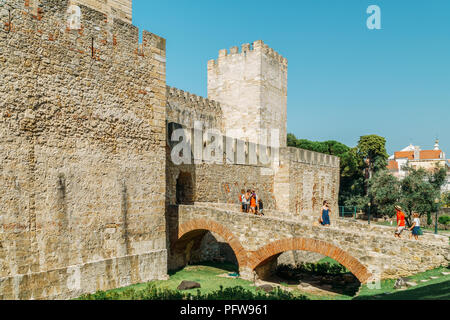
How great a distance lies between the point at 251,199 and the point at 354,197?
23.7 meters

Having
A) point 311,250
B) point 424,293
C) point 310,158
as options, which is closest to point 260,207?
point 311,250

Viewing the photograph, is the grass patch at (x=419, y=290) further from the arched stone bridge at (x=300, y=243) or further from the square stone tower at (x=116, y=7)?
the square stone tower at (x=116, y=7)

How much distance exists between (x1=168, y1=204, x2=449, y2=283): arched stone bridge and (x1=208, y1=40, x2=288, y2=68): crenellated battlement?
39.6ft

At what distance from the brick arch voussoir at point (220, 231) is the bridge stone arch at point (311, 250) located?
0.93 ft

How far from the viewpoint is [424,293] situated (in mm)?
6363

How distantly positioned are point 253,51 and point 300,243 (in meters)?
14.6

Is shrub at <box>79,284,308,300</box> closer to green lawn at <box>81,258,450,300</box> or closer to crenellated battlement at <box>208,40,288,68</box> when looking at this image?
green lawn at <box>81,258,450,300</box>

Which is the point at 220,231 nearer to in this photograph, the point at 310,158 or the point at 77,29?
the point at 77,29

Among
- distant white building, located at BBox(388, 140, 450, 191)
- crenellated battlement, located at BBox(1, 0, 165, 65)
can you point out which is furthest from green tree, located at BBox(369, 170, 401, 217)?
distant white building, located at BBox(388, 140, 450, 191)

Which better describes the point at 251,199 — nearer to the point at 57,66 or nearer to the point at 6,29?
the point at 57,66

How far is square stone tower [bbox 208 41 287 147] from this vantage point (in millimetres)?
21062

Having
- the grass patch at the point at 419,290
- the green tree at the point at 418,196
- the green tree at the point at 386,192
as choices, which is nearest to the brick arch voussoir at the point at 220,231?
the grass patch at the point at 419,290

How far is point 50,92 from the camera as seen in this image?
7906 millimetres

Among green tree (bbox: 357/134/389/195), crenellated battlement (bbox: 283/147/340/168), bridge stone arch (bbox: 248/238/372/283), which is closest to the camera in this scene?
bridge stone arch (bbox: 248/238/372/283)
